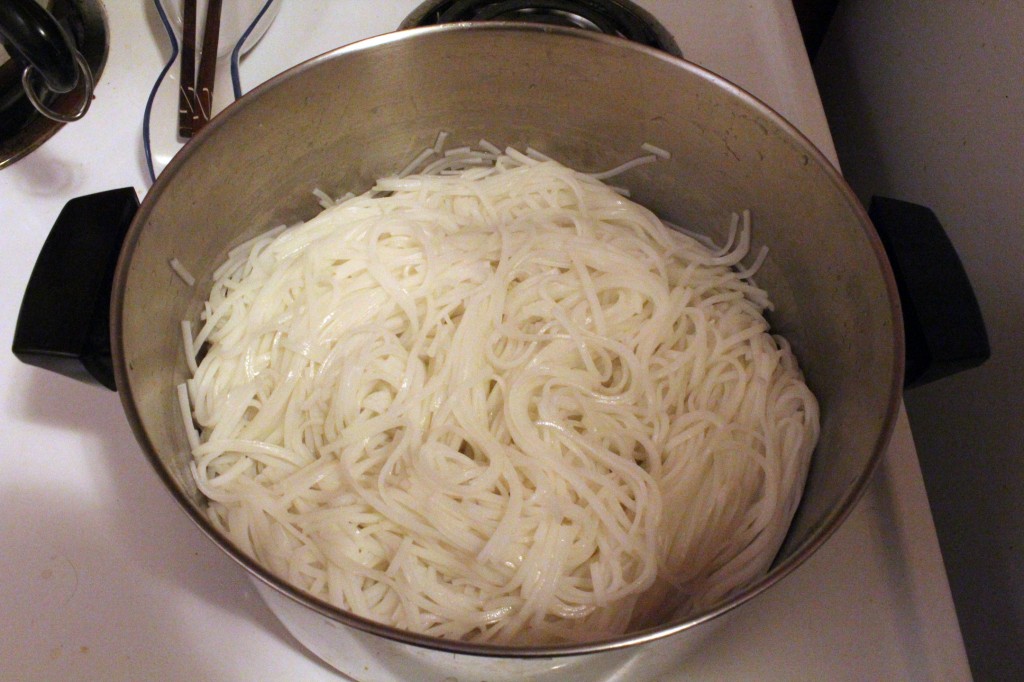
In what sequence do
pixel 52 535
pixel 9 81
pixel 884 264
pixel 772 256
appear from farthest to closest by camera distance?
pixel 9 81 → pixel 772 256 → pixel 52 535 → pixel 884 264

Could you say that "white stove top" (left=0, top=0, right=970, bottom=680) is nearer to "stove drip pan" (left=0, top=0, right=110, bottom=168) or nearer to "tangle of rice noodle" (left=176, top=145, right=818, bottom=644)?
"tangle of rice noodle" (left=176, top=145, right=818, bottom=644)

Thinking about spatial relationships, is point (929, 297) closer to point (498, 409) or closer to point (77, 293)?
point (498, 409)

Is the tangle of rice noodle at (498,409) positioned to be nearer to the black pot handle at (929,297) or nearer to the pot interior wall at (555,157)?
the pot interior wall at (555,157)

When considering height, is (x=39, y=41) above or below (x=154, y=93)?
above

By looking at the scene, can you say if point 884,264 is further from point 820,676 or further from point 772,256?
point 820,676

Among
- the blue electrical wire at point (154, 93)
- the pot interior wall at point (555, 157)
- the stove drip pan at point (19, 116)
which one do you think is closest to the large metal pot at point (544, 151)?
the pot interior wall at point (555, 157)

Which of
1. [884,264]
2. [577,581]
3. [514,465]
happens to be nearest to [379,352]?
[514,465]

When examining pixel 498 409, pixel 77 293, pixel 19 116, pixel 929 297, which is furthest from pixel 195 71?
pixel 929 297
